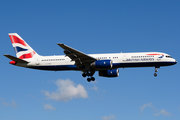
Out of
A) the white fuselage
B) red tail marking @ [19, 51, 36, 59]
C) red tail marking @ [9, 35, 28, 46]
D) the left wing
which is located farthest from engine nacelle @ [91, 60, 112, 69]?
red tail marking @ [9, 35, 28, 46]

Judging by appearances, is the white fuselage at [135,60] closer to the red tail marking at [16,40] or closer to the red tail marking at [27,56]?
the red tail marking at [27,56]

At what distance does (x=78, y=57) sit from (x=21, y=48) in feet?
42.1

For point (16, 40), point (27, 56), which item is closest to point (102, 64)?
point (27, 56)

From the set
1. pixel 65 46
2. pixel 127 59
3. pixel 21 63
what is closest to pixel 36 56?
pixel 21 63

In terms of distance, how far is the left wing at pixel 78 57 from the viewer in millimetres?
42838

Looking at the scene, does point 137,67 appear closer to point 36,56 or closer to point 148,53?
point 148,53

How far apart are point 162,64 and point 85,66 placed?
41.1ft

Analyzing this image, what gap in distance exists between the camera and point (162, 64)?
4559cm

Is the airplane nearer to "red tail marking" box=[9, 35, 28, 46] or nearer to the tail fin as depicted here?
the tail fin

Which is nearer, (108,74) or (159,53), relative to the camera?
(159,53)

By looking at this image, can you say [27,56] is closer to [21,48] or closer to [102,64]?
[21,48]

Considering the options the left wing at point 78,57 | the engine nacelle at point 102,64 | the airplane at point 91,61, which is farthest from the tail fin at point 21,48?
the engine nacelle at point 102,64

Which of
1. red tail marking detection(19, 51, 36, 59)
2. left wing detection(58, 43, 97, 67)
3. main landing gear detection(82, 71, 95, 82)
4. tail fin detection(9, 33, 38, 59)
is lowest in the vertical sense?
main landing gear detection(82, 71, 95, 82)

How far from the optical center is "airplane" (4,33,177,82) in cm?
4500
